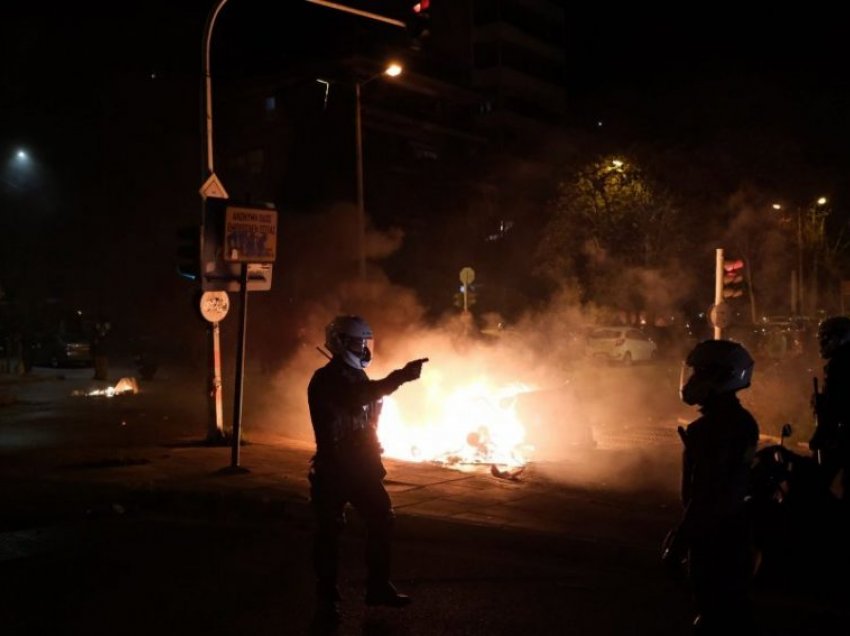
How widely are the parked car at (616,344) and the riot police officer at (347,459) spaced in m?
24.4

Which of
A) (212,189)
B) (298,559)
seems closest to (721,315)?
(212,189)

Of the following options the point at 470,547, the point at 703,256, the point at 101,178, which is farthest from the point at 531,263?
the point at 470,547

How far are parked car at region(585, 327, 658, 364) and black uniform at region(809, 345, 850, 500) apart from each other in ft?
74.6

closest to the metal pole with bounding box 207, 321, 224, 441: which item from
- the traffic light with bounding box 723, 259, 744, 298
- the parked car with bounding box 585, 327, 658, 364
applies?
the traffic light with bounding box 723, 259, 744, 298

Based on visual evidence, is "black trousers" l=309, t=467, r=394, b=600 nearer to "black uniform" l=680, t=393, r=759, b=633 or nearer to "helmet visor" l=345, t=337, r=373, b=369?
"helmet visor" l=345, t=337, r=373, b=369

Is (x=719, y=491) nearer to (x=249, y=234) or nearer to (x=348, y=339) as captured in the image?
(x=348, y=339)

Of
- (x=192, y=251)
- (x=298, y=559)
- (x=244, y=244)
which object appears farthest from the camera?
(x=192, y=251)

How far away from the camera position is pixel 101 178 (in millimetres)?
39469

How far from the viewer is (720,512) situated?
11.3ft

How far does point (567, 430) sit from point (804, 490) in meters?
7.19

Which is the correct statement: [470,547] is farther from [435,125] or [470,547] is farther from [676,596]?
[435,125]

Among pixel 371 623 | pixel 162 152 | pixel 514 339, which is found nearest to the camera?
pixel 371 623

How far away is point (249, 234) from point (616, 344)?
823 inches

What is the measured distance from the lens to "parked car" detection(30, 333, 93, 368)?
30.4m
